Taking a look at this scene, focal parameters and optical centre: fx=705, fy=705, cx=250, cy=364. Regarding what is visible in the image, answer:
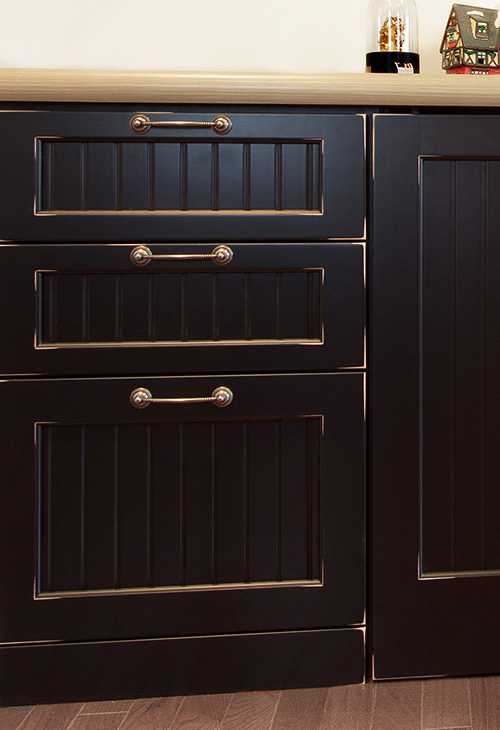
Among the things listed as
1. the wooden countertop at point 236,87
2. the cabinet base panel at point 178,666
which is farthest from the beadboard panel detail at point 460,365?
the cabinet base panel at point 178,666

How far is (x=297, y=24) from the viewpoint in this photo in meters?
1.58

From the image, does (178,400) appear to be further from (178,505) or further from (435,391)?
(435,391)

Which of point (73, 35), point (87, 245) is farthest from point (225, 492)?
point (73, 35)

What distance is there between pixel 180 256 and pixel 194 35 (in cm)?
70

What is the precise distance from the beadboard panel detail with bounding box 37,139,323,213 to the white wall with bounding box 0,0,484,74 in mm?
532

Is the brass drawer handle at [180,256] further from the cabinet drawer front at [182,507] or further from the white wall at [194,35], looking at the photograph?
the white wall at [194,35]

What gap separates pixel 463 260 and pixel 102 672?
91 centimetres

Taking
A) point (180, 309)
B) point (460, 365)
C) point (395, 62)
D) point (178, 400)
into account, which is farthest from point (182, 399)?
point (395, 62)

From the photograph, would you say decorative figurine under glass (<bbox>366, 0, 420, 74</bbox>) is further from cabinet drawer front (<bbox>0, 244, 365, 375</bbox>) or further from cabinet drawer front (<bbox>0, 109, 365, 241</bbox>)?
cabinet drawer front (<bbox>0, 244, 365, 375</bbox>)

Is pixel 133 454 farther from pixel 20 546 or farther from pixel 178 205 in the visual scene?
pixel 178 205

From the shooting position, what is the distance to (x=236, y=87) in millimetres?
1093

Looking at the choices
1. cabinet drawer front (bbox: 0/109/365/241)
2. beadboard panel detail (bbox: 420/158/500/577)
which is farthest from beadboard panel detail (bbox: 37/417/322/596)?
cabinet drawer front (bbox: 0/109/365/241)

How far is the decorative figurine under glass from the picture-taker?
1.31m

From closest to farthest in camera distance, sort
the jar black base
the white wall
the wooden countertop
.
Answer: the wooden countertop, the jar black base, the white wall
